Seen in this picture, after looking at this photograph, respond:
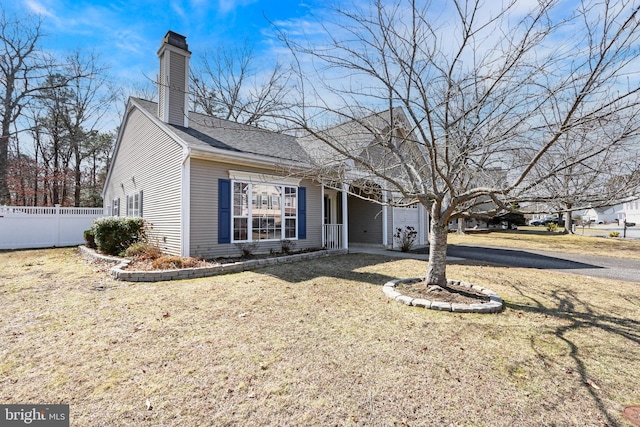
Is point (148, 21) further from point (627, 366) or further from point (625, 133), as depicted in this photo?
point (627, 366)

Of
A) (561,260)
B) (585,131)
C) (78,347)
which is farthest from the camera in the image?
(561,260)

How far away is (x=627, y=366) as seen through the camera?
2807mm

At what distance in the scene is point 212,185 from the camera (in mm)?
7969

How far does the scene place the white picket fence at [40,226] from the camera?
1175 cm

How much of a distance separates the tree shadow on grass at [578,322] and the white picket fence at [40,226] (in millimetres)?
16435

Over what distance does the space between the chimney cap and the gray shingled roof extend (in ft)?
6.85

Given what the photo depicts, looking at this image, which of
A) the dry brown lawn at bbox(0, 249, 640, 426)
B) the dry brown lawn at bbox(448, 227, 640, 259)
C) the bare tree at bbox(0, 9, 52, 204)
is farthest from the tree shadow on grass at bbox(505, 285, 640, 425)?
the bare tree at bbox(0, 9, 52, 204)

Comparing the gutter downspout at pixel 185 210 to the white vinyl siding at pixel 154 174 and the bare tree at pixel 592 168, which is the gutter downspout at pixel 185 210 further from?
the bare tree at pixel 592 168

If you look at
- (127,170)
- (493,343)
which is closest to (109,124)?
→ (127,170)

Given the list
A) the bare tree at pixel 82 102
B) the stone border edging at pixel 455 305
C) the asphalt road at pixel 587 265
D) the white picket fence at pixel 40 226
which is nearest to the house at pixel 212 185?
the stone border edging at pixel 455 305

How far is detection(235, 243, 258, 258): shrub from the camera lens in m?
8.20

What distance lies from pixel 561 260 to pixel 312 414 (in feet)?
35.6

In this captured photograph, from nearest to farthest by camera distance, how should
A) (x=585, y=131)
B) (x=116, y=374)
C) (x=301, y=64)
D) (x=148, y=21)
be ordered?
(x=116, y=374), (x=585, y=131), (x=301, y=64), (x=148, y=21)

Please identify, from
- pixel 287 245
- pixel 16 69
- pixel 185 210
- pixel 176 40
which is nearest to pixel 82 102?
pixel 16 69
